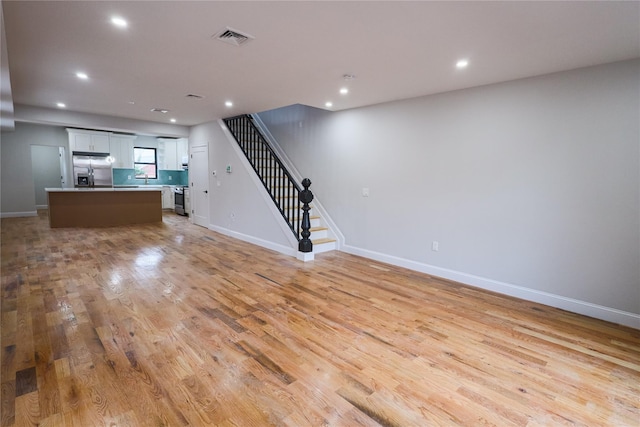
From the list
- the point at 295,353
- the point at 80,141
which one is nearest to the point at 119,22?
the point at 295,353

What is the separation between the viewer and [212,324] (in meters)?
2.80

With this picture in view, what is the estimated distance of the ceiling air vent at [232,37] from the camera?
8.13 feet

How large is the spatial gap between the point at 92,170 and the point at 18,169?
1.63 meters

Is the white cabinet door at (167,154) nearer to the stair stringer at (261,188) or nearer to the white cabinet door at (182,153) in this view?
the white cabinet door at (182,153)

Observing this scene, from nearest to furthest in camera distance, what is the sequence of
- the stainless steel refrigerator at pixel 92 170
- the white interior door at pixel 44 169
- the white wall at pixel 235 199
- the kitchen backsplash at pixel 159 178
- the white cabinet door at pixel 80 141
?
the white wall at pixel 235 199 < the white cabinet door at pixel 80 141 < the stainless steel refrigerator at pixel 92 170 < the white interior door at pixel 44 169 < the kitchen backsplash at pixel 159 178

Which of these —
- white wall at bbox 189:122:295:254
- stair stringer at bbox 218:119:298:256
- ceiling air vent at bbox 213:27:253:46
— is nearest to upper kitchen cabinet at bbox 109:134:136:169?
white wall at bbox 189:122:295:254

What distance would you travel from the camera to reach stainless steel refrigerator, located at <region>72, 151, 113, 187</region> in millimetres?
8695

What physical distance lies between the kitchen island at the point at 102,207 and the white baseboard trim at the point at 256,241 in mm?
2103

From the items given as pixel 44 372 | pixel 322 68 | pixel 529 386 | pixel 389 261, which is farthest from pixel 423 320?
pixel 44 372

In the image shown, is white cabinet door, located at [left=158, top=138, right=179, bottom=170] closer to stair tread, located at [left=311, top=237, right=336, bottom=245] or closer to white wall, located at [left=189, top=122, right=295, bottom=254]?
white wall, located at [left=189, top=122, right=295, bottom=254]

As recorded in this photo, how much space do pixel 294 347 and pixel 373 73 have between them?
9.41 feet

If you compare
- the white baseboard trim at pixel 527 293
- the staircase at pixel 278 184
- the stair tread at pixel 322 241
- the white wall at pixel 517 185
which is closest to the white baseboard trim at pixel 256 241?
the staircase at pixel 278 184

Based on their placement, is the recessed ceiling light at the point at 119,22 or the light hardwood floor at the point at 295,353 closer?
the light hardwood floor at the point at 295,353

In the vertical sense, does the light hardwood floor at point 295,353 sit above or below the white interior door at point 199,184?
below
